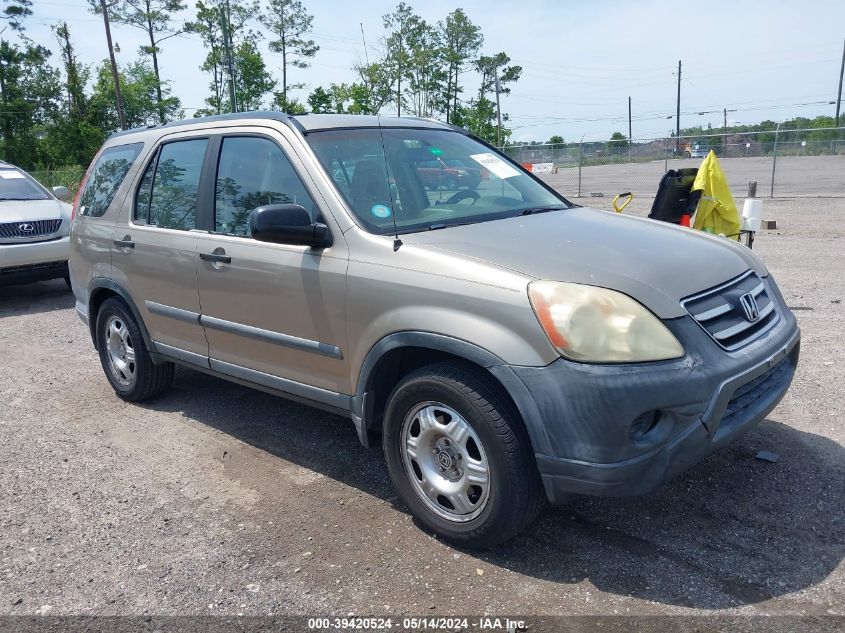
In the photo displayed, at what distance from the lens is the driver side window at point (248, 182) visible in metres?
3.91

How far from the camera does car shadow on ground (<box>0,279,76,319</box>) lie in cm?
917

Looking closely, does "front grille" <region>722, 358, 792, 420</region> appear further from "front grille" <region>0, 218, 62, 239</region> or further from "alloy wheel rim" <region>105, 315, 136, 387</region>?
"front grille" <region>0, 218, 62, 239</region>

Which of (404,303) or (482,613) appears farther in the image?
(404,303)

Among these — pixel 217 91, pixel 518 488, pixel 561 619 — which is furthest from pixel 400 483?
pixel 217 91

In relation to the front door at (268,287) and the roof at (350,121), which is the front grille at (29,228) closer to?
the front door at (268,287)

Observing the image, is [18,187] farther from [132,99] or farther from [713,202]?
[132,99]

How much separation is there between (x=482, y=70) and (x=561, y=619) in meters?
53.9

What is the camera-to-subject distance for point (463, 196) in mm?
4086

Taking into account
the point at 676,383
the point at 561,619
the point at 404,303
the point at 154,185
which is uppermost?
the point at 154,185

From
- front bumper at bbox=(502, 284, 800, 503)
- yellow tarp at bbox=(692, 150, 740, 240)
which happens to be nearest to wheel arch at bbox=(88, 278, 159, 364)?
front bumper at bbox=(502, 284, 800, 503)

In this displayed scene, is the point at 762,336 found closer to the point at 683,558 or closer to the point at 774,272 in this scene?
the point at 683,558

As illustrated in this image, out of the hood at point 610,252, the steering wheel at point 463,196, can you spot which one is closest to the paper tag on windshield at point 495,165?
the steering wheel at point 463,196

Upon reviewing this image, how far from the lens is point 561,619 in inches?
109

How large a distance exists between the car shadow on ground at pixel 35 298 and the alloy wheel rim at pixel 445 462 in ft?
24.2
